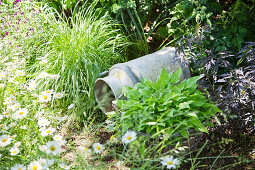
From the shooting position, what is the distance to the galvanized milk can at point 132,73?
2664mm

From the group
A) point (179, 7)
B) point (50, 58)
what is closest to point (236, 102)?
point (179, 7)

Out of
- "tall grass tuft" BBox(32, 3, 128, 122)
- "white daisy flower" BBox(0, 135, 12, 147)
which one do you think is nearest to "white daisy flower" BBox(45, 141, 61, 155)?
"white daisy flower" BBox(0, 135, 12, 147)

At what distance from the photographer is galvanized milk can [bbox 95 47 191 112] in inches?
105

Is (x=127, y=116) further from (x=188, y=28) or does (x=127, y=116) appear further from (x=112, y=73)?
(x=188, y=28)

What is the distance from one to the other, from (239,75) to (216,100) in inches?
11.6

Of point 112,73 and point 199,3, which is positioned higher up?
point 199,3

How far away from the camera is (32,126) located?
2.19 meters

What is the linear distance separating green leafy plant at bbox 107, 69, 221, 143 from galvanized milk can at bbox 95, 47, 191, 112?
1.31 feet

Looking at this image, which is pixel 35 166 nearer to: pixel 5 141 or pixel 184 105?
pixel 5 141

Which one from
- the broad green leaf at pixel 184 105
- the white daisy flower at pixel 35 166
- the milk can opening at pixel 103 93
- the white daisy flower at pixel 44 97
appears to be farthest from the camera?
the milk can opening at pixel 103 93

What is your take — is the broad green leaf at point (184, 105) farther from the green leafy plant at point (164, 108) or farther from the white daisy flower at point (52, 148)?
the white daisy flower at point (52, 148)

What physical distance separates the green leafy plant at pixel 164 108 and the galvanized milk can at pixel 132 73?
40 centimetres

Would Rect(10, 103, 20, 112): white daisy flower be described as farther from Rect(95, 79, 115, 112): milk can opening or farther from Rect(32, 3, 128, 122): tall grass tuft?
Rect(95, 79, 115, 112): milk can opening

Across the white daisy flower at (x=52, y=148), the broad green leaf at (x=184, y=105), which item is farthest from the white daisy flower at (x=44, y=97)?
the broad green leaf at (x=184, y=105)
